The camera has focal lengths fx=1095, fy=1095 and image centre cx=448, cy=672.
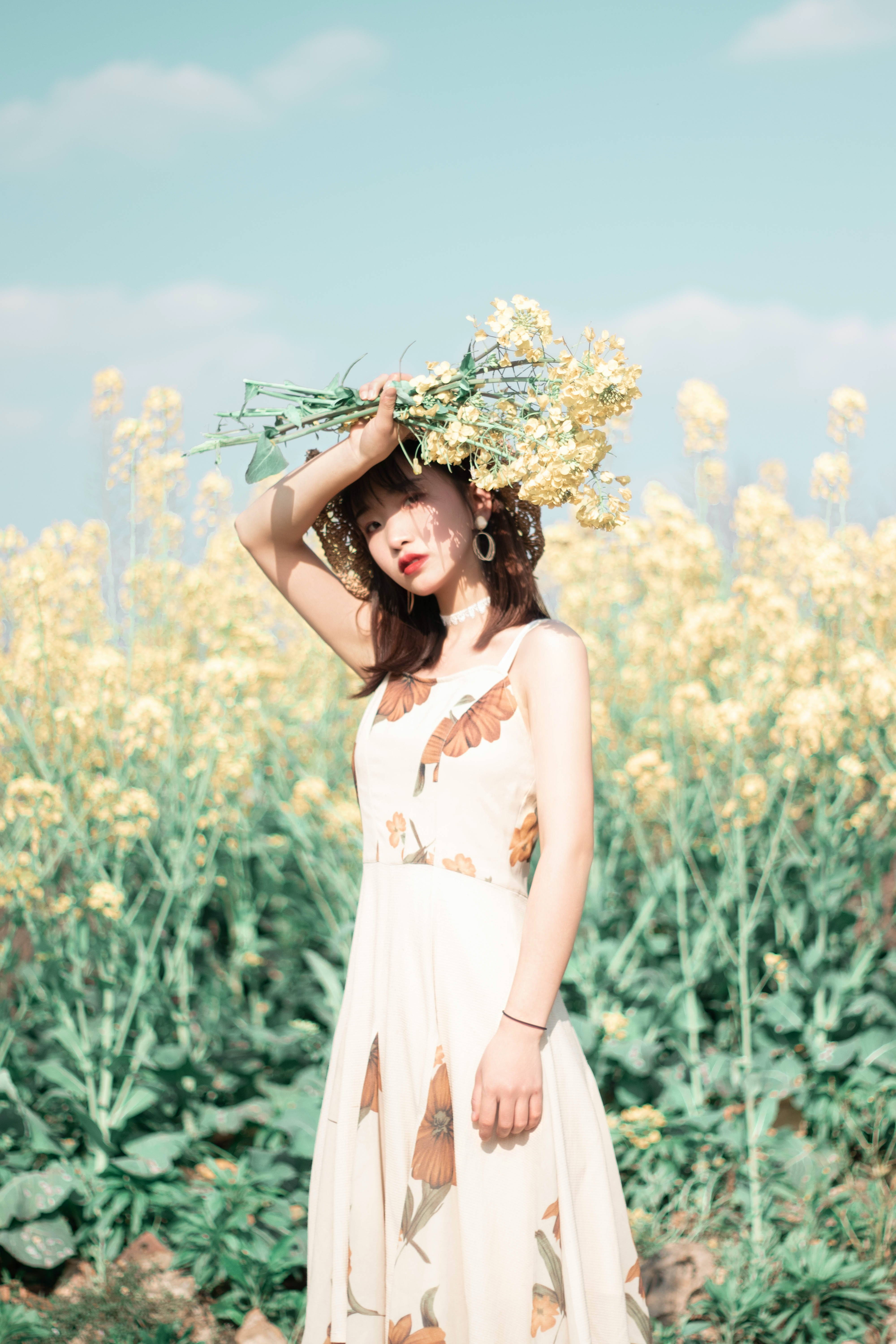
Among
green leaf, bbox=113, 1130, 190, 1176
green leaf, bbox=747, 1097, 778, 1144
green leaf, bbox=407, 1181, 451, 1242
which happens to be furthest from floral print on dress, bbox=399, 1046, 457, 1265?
green leaf, bbox=747, 1097, 778, 1144

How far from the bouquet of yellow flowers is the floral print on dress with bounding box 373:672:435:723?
1.04ft

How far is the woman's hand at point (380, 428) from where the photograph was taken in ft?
4.64

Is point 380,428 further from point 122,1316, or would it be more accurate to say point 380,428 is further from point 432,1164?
point 122,1316

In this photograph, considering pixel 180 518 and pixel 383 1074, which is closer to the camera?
pixel 383 1074

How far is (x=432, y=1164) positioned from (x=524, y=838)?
420mm

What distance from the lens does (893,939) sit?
3400 mm

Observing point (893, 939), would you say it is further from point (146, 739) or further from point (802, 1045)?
point (146, 739)

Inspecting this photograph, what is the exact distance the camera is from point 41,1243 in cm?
243

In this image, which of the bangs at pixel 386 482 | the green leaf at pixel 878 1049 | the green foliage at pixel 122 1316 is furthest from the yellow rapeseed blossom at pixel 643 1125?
the bangs at pixel 386 482

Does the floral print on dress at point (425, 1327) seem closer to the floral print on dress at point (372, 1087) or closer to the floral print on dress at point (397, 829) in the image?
the floral print on dress at point (372, 1087)

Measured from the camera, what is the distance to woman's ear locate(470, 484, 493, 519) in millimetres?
1557

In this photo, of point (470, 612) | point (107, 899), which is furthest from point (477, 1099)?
point (107, 899)

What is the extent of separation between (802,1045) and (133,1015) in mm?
1819

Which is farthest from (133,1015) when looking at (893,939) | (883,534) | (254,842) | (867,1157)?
(883,534)
